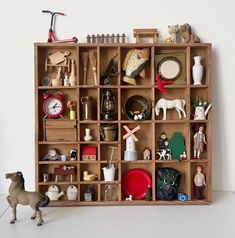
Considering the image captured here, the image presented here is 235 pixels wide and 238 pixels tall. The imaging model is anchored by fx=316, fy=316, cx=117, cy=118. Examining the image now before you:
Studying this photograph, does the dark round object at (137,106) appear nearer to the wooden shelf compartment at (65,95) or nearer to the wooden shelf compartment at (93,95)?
the wooden shelf compartment at (93,95)

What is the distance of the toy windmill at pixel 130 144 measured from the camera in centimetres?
139

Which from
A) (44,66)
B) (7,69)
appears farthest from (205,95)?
(7,69)

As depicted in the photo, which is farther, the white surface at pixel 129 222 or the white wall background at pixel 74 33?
the white wall background at pixel 74 33

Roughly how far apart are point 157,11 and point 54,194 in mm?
955

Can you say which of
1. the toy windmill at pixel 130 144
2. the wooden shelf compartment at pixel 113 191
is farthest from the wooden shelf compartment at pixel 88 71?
the wooden shelf compartment at pixel 113 191

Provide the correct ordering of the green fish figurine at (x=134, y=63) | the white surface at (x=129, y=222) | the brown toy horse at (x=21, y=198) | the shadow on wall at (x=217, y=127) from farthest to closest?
1. the shadow on wall at (x=217, y=127)
2. the green fish figurine at (x=134, y=63)
3. the brown toy horse at (x=21, y=198)
4. the white surface at (x=129, y=222)

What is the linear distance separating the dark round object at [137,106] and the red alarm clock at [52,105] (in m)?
0.29

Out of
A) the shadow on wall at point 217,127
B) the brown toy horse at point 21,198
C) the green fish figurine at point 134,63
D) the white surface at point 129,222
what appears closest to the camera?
the white surface at point 129,222

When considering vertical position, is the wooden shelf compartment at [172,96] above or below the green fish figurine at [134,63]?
below

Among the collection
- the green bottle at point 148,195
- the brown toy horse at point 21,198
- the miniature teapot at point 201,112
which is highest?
the miniature teapot at point 201,112

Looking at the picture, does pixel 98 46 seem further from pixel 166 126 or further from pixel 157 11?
pixel 166 126

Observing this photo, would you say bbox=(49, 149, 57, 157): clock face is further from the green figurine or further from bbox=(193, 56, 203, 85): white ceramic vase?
bbox=(193, 56, 203, 85): white ceramic vase

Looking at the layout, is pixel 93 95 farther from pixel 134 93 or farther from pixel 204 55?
pixel 204 55

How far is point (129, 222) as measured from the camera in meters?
1.15
